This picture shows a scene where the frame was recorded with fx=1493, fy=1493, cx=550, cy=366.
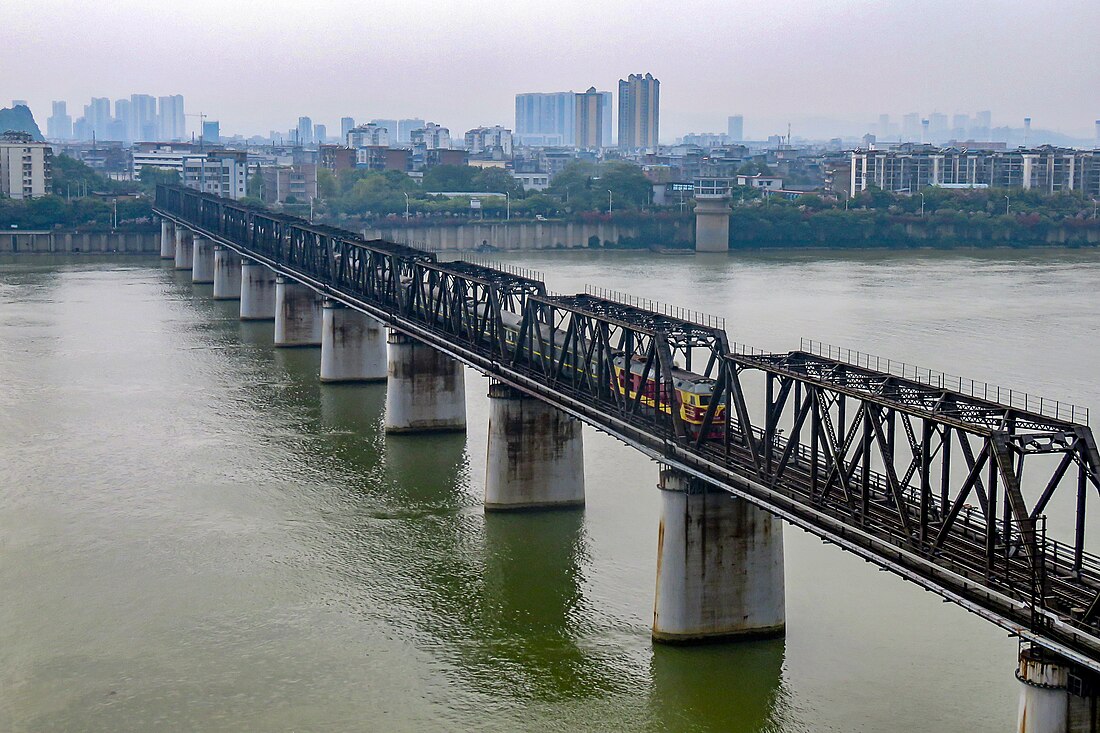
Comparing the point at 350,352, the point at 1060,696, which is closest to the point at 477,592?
the point at 1060,696

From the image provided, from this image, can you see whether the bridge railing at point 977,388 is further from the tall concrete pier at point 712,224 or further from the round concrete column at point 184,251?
the tall concrete pier at point 712,224

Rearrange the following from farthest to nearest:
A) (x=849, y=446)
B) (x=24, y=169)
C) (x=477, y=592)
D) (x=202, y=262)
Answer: (x=24, y=169) < (x=202, y=262) < (x=477, y=592) < (x=849, y=446)

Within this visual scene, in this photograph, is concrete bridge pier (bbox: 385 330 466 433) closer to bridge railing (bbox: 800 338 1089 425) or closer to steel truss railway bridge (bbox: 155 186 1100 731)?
steel truss railway bridge (bbox: 155 186 1100 731)

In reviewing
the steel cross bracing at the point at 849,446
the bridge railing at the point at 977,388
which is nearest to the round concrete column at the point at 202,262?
the bridge railing at the point at 977,388

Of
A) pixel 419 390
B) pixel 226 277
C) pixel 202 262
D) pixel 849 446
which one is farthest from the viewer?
pixel 202 262

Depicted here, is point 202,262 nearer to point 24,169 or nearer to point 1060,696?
point 24,169

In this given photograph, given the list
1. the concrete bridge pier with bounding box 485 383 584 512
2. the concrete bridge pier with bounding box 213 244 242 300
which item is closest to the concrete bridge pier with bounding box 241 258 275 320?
the concrete bridge pier with bounding box 213 244 242 300
